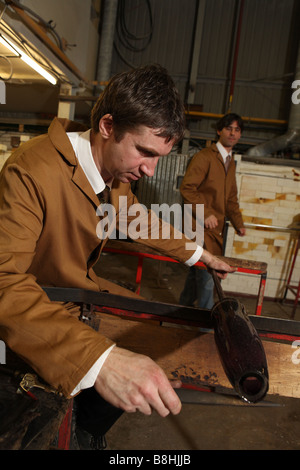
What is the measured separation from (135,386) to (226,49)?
8.01 meters

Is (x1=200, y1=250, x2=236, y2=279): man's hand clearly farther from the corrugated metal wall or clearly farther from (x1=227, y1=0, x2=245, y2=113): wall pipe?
(x1=227, y1=0, x2=245, y2=113): wall pipe

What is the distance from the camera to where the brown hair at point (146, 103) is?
1257 millimetres

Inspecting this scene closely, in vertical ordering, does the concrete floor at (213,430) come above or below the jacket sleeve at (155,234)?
below

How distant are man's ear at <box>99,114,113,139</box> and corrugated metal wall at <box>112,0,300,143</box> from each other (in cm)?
603

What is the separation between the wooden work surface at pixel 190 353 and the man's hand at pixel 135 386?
0.56 metres

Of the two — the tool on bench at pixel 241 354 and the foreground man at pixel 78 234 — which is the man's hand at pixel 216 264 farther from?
the tool on bench at pixel 241 354

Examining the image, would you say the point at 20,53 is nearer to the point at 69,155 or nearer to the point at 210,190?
the point at 210,190

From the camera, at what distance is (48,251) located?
1377mm

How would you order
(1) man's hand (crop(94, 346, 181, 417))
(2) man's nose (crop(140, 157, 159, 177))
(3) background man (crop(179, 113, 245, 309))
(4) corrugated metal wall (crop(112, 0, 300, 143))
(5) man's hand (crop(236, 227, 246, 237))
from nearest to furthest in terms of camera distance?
(1) man's hand (crop(94, 346, 181, 417)), (2) man's nose (crop(140, 157, 159, 177)), (3) background man (crop(179, 113, 245, 309)), (5) man's hand (crop(236, 227, 246, 237)), (4) corrugated metal wall (crop(112, 0, 300, 143))

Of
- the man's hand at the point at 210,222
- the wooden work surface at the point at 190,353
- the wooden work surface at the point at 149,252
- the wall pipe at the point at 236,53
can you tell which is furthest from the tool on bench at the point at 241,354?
the wall pipe at the point at 236,53

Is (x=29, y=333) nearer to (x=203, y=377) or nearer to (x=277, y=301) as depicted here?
(x=203, y=377)

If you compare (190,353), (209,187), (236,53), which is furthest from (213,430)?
(236,53)

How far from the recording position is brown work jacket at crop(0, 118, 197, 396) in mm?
870

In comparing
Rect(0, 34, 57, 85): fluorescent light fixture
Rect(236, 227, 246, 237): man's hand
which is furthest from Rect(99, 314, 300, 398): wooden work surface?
Rect(0, 34, 57, 85): fluorescent light fixture
